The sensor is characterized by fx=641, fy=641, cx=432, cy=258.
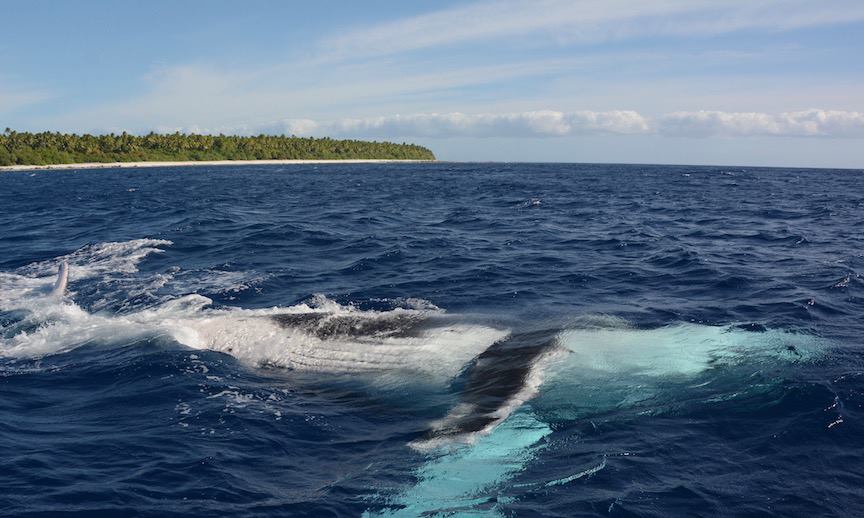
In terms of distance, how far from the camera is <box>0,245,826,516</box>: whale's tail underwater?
1120cm

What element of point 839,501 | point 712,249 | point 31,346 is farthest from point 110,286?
point 712,249

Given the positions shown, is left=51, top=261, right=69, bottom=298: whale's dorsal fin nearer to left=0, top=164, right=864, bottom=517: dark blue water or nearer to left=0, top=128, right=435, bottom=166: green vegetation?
left=0, top=164, right=864, bottom=517: dark blue water

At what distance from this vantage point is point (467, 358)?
1630 centimetres

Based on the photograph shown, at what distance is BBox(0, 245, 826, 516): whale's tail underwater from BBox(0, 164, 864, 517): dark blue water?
0.07 metres

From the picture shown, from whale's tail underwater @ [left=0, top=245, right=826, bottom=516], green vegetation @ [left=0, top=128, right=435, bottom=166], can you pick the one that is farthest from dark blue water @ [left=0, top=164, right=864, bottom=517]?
green vegetation @ [left=0, top=128, right=435, bottom=166]

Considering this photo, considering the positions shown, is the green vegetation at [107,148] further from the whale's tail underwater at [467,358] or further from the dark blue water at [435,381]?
the whale's tail underwater at [467,358]

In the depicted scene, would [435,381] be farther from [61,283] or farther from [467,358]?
[61,283]

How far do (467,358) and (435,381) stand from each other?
5.22ft

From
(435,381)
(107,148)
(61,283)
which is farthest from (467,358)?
(107,148)

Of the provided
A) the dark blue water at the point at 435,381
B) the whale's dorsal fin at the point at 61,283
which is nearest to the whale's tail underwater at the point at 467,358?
the dark blue water at the point at 435,381

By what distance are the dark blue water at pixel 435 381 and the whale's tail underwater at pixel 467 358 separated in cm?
7

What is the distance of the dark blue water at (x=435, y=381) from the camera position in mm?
10242

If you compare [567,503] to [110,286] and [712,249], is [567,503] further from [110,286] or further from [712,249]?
[712,249]

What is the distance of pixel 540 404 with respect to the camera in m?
13.3
